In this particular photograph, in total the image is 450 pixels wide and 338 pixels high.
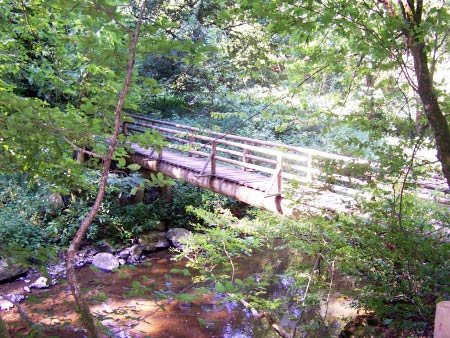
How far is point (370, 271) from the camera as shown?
2990 millimetres

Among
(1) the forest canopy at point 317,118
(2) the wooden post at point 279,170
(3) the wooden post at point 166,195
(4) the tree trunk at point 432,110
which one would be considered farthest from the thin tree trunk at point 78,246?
(3) the wooden post at point 166,195

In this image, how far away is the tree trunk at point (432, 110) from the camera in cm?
210

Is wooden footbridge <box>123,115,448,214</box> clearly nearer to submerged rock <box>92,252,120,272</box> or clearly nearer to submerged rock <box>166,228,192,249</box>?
submerged rock <box>166,228,192,249</box>

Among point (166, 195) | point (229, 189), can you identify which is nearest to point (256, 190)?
point (229, 189)

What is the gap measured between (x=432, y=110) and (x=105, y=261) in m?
6.57

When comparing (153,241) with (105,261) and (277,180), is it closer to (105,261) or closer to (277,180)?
(105,261)

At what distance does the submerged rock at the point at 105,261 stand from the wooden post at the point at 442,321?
269 inches

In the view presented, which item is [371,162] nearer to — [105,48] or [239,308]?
[105,48]

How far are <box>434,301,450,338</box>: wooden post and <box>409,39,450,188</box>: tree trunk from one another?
1.56 metres

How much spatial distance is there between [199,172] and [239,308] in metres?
2.44

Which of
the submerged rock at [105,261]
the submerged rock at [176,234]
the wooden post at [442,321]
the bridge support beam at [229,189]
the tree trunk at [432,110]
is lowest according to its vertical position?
the submerged rock at [105,261]

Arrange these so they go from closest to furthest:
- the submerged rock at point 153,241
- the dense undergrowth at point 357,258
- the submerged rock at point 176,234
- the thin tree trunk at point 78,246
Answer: the thin tree trunk at point 78,246 → the dense undergrowth at point 357,258 → the submerged rock at point 153,241 → the submerged rock at point 176,234

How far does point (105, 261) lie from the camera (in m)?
7.05

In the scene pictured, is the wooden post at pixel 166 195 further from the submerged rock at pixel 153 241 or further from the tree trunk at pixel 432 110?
the tree trunk at pixel 432 110
